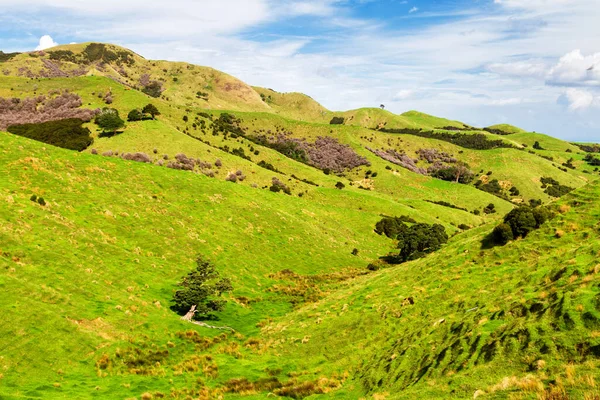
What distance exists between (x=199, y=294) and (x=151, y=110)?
8873 centimetres

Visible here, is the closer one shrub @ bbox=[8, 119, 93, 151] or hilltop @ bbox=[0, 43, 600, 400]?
hilltop @ bbox=[0, 43, 600, 400]

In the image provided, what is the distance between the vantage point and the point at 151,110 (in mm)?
108688

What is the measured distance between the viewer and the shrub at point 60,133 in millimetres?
84938

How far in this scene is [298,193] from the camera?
88.8m

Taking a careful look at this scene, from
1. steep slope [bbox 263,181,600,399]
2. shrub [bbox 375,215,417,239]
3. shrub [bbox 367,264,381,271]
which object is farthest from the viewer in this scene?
shrub [bbox 375,215,417,239]

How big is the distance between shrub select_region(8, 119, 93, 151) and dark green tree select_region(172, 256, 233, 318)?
2488 inches

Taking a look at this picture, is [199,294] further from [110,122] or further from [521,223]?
[110,122]

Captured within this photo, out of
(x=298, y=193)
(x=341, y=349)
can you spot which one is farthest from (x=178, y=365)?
(x=298, y=193)

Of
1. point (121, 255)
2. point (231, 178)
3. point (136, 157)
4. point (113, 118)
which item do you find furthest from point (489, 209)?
point (113, 118)

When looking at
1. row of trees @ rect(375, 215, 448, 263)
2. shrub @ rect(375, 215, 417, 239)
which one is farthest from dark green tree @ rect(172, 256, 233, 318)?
shrub @ rect(375, 215, 417, 239)

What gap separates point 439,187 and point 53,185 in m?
123

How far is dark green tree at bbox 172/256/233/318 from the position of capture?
35.0 metres

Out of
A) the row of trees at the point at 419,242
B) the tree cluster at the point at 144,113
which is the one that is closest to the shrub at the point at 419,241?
the row of trees at the point at 419,242

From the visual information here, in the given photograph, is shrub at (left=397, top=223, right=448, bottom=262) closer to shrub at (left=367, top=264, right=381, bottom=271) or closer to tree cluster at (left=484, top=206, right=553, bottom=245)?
shrub at (left=367, top=264, right=381, bottom=271)
